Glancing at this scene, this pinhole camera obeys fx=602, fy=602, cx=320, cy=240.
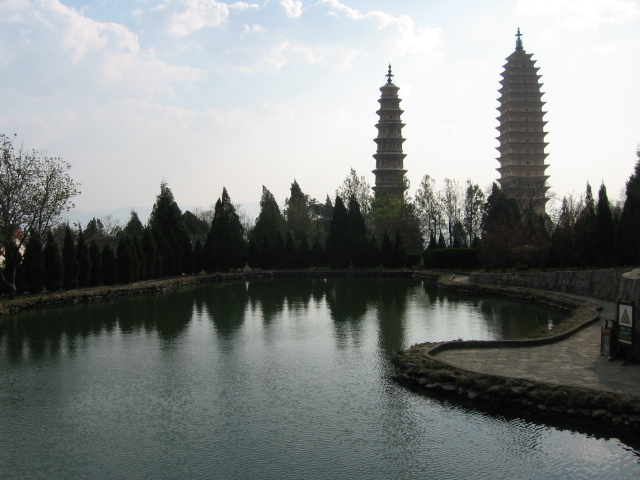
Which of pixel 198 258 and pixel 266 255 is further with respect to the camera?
pixel 266 255

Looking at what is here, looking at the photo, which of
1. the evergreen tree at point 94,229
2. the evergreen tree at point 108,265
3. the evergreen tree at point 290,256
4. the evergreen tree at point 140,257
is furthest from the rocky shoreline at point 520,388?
the evergreen tree at point 94,229

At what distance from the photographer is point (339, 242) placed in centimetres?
4672

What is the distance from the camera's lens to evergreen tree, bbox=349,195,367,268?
46.3m

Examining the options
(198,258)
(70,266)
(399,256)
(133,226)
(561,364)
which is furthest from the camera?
(133,226)

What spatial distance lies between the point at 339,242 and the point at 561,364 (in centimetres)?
3611

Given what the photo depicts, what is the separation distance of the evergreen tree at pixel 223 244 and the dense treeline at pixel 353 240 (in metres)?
0.08

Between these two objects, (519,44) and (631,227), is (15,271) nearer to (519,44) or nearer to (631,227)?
(631,227)

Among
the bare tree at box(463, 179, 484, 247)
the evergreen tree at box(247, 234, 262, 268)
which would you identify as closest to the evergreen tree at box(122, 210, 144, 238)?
the evergreen tree at box(247, 234, 262, 268)

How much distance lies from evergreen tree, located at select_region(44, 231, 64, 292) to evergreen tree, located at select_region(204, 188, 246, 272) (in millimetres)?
16752

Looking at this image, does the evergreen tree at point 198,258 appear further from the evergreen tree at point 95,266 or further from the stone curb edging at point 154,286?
the evergreen tree at point 95,266

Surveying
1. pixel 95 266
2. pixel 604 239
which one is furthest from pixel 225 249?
pixel 604 239

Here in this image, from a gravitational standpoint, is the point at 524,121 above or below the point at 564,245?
above

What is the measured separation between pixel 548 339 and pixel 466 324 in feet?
17.2

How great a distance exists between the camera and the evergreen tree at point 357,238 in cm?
4628
